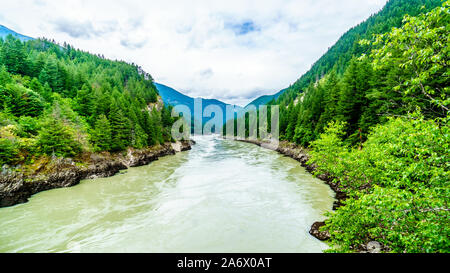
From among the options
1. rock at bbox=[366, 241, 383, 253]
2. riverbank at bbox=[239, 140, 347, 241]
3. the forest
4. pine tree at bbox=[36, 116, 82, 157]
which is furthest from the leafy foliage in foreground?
pine tree at bbox=[36, 116, 82, 157]

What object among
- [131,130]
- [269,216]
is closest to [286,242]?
[269,216]

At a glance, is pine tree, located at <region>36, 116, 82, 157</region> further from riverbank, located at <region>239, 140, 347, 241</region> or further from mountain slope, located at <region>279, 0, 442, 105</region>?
mountain slope, located at <region>279, 0, 442, 105</region>

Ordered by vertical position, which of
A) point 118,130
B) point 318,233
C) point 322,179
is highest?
point 118,130

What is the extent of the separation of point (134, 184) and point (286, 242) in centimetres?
1838

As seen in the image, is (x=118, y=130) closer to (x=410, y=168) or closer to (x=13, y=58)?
(x=13, y=58)

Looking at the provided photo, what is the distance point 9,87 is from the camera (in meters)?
24.7

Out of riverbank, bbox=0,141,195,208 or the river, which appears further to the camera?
riverbank, bbox=0,141,195,208

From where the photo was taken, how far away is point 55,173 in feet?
65.8

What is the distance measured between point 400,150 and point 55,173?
28113 millimetres

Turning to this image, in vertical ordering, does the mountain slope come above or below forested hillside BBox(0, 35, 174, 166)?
above

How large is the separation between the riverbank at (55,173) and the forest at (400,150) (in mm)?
24516

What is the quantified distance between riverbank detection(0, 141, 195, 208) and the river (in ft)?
3.78

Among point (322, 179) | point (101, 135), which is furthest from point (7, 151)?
point (322, 179)

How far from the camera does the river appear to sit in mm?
10656
